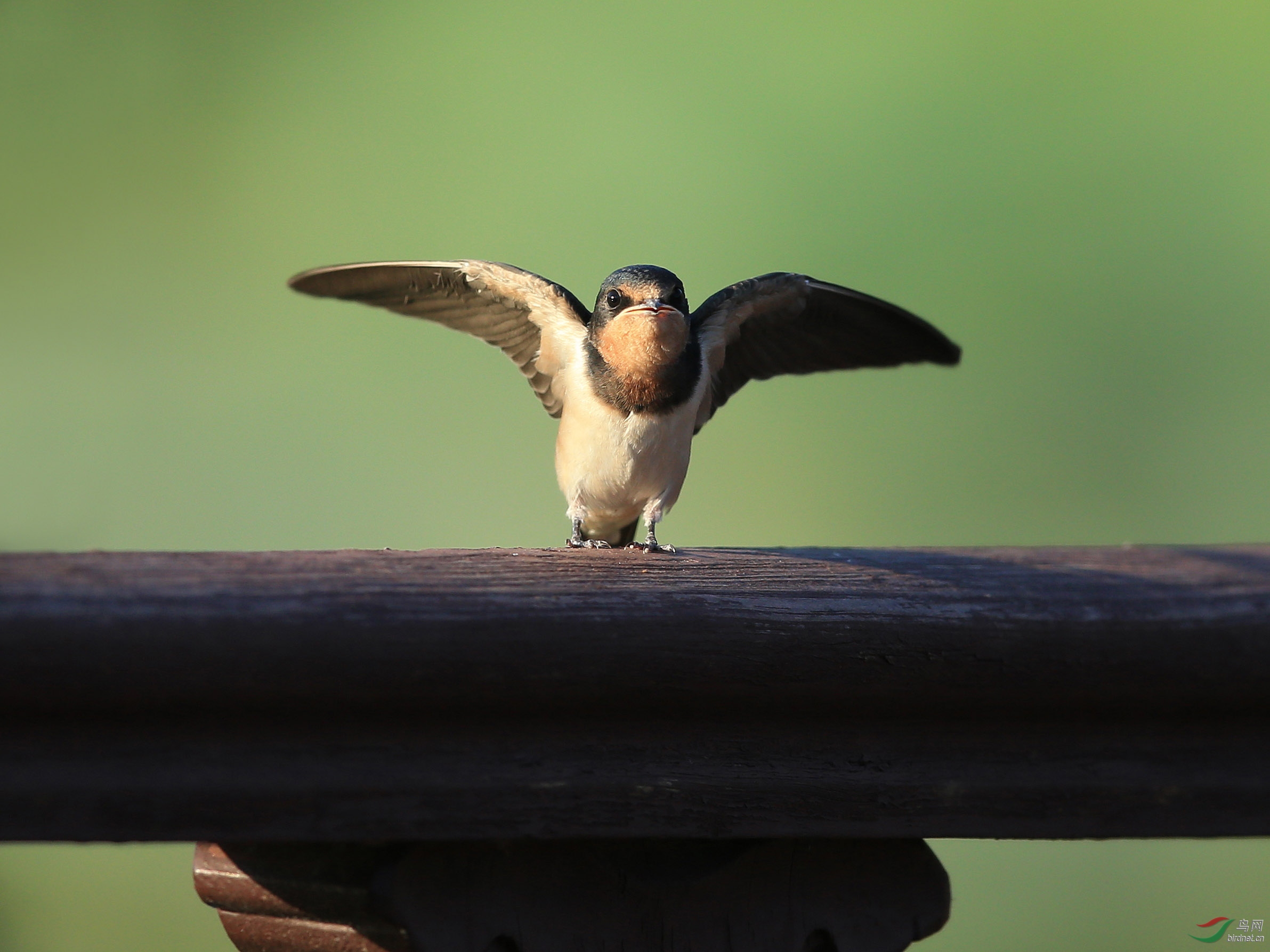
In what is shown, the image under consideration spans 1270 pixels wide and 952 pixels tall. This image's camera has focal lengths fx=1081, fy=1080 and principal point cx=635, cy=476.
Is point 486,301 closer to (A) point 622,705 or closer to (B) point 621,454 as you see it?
(B) point 621,454

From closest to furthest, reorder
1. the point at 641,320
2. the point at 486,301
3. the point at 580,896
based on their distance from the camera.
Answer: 1. the point at 580,896
2. the point at 641,320
3. the point at 486,301

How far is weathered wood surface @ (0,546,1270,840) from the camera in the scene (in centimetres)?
92

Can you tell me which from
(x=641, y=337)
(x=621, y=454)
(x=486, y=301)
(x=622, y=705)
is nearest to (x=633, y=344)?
(x=641, y=337)

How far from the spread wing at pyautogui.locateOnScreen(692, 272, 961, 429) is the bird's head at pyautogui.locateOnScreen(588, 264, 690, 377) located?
22 centimetres

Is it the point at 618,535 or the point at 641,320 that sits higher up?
the point at 641,320

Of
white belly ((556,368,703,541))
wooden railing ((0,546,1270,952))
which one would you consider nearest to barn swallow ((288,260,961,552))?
white belly ((556,368,703,541))

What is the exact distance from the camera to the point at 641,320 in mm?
2088

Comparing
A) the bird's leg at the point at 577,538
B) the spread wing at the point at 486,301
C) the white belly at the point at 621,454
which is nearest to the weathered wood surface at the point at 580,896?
the white belly at the point at 621,454

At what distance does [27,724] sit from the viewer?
36.2 inches

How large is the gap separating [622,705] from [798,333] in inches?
65.4

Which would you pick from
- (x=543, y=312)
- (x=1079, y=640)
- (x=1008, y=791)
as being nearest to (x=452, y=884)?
(x=1008, y=791)

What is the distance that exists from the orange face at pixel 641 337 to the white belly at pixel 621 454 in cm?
10

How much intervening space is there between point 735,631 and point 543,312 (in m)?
1.46

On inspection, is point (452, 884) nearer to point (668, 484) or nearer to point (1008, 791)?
point (1008, 791)
